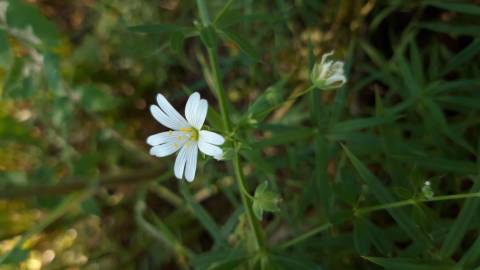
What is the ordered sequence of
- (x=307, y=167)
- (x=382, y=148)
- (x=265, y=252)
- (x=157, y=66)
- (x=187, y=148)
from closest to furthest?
(x=187, y=148)
(x=265, y=252)
(x=382, y=148)
(x=307, y=167)
(x=157, y=66)

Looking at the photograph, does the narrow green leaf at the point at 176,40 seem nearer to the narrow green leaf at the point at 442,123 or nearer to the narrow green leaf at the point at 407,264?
the narrow green leaf at the point at 407,264

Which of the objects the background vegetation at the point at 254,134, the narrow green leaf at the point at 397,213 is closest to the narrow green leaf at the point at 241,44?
the background vegetation at the point at 254,134

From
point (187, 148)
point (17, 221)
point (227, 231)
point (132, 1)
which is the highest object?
point (132, 1)

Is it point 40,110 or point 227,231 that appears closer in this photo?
point 227,231

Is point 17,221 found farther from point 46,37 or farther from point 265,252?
point 265,252

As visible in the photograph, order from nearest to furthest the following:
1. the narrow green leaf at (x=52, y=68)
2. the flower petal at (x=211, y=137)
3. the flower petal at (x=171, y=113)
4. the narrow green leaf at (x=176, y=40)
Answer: the flower petal at (x=211, y=137) < the flower petal at (x=171, y=113) < the narrow green leaf at (x=176, y=40) < the narrow green leaf at (x=52, y=68)

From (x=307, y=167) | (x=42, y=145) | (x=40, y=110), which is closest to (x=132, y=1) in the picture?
(x=40, y=110)

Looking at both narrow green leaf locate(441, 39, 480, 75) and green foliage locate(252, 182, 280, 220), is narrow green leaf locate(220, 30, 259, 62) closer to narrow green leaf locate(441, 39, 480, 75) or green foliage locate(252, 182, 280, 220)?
green foliage locate(252, 182, 280, 220)

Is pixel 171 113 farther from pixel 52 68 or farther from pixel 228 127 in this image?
pixel 52 68

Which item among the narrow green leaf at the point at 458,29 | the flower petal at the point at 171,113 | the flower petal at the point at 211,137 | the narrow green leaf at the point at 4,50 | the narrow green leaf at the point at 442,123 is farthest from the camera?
the narrow green leaf at the point at 4,50
